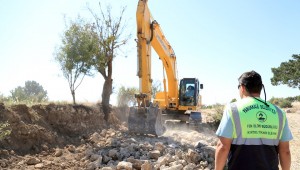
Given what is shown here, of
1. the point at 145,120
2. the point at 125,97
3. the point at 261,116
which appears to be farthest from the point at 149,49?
the point at 261,116

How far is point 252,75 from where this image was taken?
336 centimetres

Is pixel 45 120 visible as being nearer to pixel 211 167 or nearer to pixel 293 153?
pixel 211 167

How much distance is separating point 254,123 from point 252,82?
0.43 m

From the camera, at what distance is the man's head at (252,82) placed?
336cm

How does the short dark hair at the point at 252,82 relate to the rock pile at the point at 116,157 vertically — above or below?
above

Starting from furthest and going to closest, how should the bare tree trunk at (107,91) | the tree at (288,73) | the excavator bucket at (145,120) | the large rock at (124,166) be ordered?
the tree at (288,73) → the bare tree trunk at (107,91) → the excavator bucket at (145,120) → the large rock at (124,166)

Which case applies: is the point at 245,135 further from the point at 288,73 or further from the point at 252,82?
the point at 288,73

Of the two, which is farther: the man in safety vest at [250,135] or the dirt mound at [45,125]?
the dirt mound at [45,125]

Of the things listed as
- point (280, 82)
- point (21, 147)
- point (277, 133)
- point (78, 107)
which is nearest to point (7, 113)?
point (21, 147)

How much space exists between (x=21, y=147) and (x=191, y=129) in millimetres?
9572

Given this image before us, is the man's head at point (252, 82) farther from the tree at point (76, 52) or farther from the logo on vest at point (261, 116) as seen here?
the tree at point (76, 52)

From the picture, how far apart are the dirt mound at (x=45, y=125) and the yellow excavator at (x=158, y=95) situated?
197cm

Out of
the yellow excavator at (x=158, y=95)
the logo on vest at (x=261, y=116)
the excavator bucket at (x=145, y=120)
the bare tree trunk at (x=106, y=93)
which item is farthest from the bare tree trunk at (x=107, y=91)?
the logo on vest at (x=261, y=116)

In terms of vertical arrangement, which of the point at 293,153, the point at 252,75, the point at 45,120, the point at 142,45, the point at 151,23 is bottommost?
the point at 293,153
